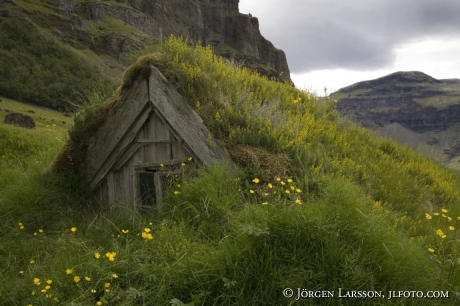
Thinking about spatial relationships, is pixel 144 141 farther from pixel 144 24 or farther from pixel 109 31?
pixel 144 24

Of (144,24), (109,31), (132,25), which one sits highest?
(144,24)

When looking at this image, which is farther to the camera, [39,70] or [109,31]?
[109,31]

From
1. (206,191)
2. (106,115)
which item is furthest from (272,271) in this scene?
(106,115)

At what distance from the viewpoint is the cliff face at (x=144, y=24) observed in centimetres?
7638

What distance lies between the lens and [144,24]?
4488 inches

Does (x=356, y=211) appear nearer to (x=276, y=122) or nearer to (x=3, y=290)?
(x=276, y=122)

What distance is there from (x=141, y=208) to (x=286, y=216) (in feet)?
9.47

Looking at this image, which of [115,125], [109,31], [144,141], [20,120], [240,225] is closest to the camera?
[240,225]

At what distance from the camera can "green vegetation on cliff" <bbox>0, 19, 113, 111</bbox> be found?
43125 millimetres

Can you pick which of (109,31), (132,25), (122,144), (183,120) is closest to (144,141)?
(122,144)

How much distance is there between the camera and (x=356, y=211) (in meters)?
3.71

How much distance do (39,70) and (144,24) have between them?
71534mm

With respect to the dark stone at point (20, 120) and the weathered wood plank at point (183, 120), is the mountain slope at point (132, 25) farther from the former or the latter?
the weathered wood plank at point (183, 120)

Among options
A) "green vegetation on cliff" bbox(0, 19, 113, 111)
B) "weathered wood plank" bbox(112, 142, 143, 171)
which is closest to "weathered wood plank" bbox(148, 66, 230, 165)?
"weathered wood plank" bbox(112, 142, 143, 171)
